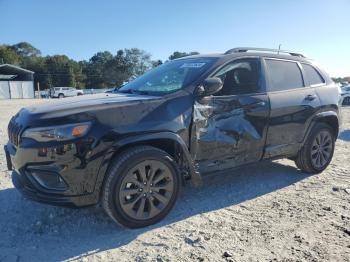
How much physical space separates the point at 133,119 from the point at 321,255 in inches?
86.1

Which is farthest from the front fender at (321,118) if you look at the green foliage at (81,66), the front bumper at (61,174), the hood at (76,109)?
the green foliage at (81,66)

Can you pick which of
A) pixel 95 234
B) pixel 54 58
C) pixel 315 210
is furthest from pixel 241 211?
pixel 54 58

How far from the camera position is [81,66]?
271 feet

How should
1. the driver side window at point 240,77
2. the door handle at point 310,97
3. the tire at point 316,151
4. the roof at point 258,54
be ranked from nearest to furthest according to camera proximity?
the driver side window at point 240,77 → the roof at point 258,54 → the door handle at point 310,97 → the tire at point 316,151

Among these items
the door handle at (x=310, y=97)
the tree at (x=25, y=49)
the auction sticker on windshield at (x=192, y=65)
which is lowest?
the door handle at (x=310, y=97)

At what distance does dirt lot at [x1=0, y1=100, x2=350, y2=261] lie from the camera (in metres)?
3.20

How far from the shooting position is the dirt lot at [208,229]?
126 inches

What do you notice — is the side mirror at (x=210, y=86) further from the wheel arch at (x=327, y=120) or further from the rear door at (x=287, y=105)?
the wheel arch at (x=327, y=120)

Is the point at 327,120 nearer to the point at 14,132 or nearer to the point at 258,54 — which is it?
the point at 258,54

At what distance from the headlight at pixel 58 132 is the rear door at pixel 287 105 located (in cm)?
260

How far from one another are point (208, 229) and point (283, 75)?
2.66 metres

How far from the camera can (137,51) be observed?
87.2m

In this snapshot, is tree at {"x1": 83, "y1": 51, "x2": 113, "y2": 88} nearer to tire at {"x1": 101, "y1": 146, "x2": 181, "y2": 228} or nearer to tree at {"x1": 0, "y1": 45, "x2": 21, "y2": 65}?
tree at {"x1": 0, "y1": 45, "x2": 21, "y2": 65}

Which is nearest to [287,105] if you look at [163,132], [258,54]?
[258,54]
